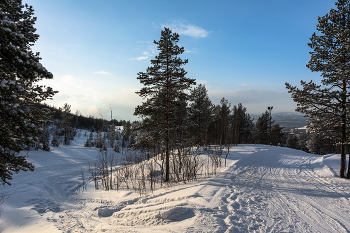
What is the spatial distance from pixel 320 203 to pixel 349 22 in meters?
10.3

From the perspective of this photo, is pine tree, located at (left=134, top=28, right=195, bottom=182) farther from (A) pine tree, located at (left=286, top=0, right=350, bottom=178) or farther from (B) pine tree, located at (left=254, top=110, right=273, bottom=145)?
(B) pine tree, located at (left=254, top=110, right=273, bottom=145)

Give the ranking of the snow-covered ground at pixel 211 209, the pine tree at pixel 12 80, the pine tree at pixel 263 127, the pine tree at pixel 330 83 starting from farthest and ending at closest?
the pine tree at pixel 263 127, the pine tree at pixel 330 83, the snow-covered ground at pixel 211 209, the pine tree at pixel 12 80

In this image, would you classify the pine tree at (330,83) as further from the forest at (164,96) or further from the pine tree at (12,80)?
the pine tree at (12,80)

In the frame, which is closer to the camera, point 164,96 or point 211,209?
point 211,209

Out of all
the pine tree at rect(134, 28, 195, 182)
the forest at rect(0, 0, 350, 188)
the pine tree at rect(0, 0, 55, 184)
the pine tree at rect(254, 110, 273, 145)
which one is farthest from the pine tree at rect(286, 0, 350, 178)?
the pine tree at rect(254, 110, 273, 145)

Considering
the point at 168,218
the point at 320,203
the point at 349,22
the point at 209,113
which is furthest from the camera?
the point at 209,113

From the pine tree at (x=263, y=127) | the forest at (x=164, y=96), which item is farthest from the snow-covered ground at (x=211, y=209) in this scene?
the pine tree at (x=263, y=127)

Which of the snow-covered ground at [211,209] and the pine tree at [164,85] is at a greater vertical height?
the pine tree at [164,85]

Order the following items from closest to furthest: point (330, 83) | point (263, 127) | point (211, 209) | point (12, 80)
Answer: point (12, 80) < point (211, 209) < point (330, 83) < point (263, 127)

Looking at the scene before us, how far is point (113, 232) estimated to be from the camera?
583 centimetres

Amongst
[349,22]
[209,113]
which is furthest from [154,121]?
[209,113]

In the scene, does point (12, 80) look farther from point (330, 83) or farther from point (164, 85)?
point (330, 83)

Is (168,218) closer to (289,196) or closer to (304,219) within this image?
(304,219)

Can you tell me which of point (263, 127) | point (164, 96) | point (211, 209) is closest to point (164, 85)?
point (164, 96)
